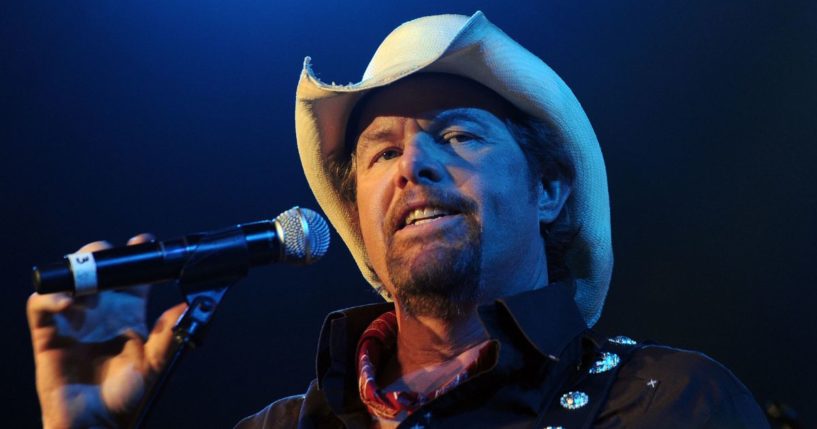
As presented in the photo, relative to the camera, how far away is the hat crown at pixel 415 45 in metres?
2.24

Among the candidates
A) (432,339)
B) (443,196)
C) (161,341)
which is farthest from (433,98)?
(161,341)

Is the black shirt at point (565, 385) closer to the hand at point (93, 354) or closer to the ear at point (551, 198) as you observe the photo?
the ear at point (551, 198)

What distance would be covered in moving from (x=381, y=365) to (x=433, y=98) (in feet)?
2.33

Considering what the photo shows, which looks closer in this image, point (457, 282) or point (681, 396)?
point (681, 396)

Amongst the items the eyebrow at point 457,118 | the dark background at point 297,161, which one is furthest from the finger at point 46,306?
the dark background at point 297,161

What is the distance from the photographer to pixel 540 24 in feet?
11.7

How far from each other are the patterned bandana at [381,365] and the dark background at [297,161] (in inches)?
47.8

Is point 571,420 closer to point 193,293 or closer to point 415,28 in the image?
point 193,293

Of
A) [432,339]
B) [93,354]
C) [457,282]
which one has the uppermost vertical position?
[93,354]

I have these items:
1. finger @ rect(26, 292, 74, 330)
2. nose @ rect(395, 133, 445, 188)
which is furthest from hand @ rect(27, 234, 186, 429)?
nose @ rect(395, 133, 445, 188)

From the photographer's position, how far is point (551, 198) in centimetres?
245

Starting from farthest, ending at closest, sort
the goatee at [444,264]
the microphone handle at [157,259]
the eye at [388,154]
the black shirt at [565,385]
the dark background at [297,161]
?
the dark background at [297,161], the eye at [388,154], the goatee at [444,264], the black shirt at [565,385], the microphone handle at [157,259]

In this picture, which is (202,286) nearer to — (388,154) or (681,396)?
(388,154)

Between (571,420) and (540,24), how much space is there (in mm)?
2117
